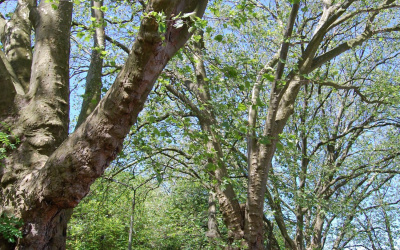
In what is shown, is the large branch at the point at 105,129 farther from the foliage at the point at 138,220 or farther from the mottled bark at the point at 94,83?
the foliage at the point at 138,220

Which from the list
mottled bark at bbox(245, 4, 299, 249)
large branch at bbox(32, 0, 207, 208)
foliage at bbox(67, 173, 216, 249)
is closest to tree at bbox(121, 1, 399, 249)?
mottled bark at bbox(245, 4, 299, 249)

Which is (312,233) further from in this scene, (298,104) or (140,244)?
(140,244)

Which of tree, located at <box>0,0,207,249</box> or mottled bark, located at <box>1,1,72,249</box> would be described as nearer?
tree, located at <box>0,0,207,249</box>

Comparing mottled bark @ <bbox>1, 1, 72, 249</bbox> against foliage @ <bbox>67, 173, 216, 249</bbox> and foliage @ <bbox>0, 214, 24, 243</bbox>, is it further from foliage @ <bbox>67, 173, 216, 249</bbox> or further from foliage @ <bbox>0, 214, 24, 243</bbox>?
foliage @ <bbox>67, 173, 216, 249</bbox>

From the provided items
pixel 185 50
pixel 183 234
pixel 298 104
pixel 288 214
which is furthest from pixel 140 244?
pixel 185 50

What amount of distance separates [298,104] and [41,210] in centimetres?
→ 931

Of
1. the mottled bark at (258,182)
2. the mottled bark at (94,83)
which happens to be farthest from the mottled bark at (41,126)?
the mottled bark at (258,182)

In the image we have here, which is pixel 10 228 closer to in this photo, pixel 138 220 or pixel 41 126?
pixel 41 126

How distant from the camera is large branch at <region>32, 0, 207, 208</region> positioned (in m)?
2.73

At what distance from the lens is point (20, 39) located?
4.14m

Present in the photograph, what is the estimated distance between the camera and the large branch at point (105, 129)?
273cm

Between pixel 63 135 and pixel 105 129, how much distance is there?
1.01m

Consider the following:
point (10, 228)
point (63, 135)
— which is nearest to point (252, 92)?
point (63, 135)

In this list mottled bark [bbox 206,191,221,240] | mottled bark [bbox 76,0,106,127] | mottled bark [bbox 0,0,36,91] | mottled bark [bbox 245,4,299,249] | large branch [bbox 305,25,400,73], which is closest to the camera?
mottled bark [bbox 0,0,36,91]
